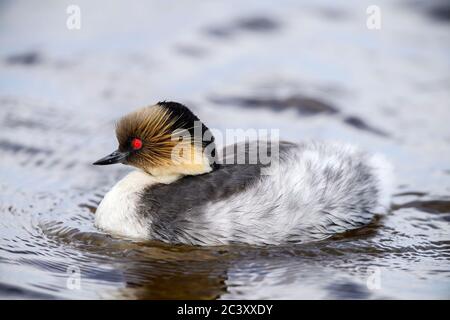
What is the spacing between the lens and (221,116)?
8.77 m

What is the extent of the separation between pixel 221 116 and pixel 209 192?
274 centimetres

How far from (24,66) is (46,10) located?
134cm

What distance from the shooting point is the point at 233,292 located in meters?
5.46

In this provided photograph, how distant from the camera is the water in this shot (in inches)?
224

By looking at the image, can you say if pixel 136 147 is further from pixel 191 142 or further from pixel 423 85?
pixel 423 85

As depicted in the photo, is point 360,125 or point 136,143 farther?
point 360,125

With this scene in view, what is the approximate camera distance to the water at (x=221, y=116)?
18.7 feet

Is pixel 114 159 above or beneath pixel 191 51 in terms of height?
beneath

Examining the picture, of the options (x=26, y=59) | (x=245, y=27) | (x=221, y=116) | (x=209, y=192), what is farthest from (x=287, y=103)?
(x=209, y=192)

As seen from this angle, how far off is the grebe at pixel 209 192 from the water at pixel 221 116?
131 mm

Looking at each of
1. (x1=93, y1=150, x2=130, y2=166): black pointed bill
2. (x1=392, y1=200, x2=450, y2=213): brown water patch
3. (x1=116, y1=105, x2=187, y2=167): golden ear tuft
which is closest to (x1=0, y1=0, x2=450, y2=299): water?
(x1=392, y1=200, x2=450, y2=213): brown water patch

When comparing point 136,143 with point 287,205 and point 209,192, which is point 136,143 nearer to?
point 209,192
